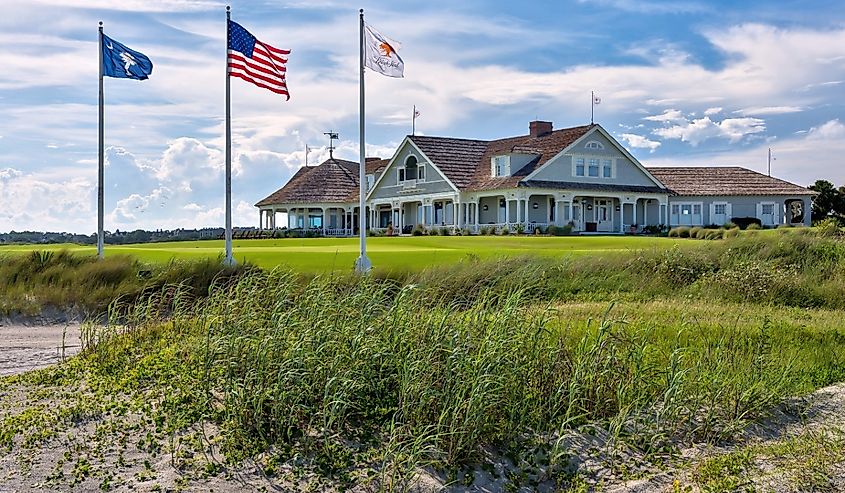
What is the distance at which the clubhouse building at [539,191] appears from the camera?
47.1 m

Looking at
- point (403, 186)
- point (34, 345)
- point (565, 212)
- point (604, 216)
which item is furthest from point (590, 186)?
point (34, 345)

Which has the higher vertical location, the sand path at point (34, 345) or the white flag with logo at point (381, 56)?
the white flag with logo at point (381, 56)

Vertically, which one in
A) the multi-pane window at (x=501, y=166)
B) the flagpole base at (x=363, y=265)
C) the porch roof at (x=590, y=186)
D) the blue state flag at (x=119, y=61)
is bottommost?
the flagpole base at (x=363, y=265)

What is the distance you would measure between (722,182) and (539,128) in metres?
11.7

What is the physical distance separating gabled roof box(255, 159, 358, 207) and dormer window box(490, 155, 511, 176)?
1183 centimetres

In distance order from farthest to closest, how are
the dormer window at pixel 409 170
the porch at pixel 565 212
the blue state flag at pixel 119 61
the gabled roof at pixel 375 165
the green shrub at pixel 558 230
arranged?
the gabled roof at pixel 375 165, the dormer window at pixel 409 170, the porch at pixel 565 212, the green shrub at pixel 558 230, the blue state flag at pixel 119 61

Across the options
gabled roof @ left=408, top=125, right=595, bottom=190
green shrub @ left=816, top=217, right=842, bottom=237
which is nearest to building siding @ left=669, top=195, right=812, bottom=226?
gabled roof @ left=408, top=125, right=595, bottom=190

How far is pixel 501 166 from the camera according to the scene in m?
47.8

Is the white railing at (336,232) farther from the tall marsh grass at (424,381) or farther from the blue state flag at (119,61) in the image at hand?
the tall marsh grass at (424,381)

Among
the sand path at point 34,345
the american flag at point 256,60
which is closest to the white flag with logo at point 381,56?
the american flag at point 256,60

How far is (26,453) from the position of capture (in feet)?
28.4

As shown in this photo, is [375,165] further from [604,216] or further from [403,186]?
[604,216]

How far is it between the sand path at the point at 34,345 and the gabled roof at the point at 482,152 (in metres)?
30.6

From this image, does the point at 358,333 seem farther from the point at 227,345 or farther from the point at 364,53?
the point at 364,53
